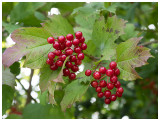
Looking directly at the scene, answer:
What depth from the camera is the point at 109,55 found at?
952 mm

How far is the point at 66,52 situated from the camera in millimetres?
946

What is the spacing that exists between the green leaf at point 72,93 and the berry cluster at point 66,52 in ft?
0.14

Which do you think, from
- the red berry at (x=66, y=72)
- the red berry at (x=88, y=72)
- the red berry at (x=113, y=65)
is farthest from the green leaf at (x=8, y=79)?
the red berry at (x=113, y=65)

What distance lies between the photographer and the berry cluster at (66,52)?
94 centimetres

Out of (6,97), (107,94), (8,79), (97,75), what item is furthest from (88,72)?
(6,97)

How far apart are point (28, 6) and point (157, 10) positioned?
2.75 feet

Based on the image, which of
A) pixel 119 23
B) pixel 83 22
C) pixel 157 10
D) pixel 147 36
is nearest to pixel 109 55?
pixel 119 23

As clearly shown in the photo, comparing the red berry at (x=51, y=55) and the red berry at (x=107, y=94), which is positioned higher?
the red berry at (x=51, y=55)

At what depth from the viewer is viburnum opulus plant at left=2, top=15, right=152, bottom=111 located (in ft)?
3.05

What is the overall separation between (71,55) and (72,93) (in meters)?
0.17

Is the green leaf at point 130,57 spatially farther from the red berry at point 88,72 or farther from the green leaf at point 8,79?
the green leaf at point 8,79

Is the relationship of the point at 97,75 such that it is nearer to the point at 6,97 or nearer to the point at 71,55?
the point at 71,55

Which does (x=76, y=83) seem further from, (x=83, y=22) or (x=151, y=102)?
(x=151, y=102)

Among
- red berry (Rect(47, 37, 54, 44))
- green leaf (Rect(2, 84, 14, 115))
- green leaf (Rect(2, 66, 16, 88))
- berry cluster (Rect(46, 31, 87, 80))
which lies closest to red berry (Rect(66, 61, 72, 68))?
berry cluster (Rect(46, 31, 87, 80))
